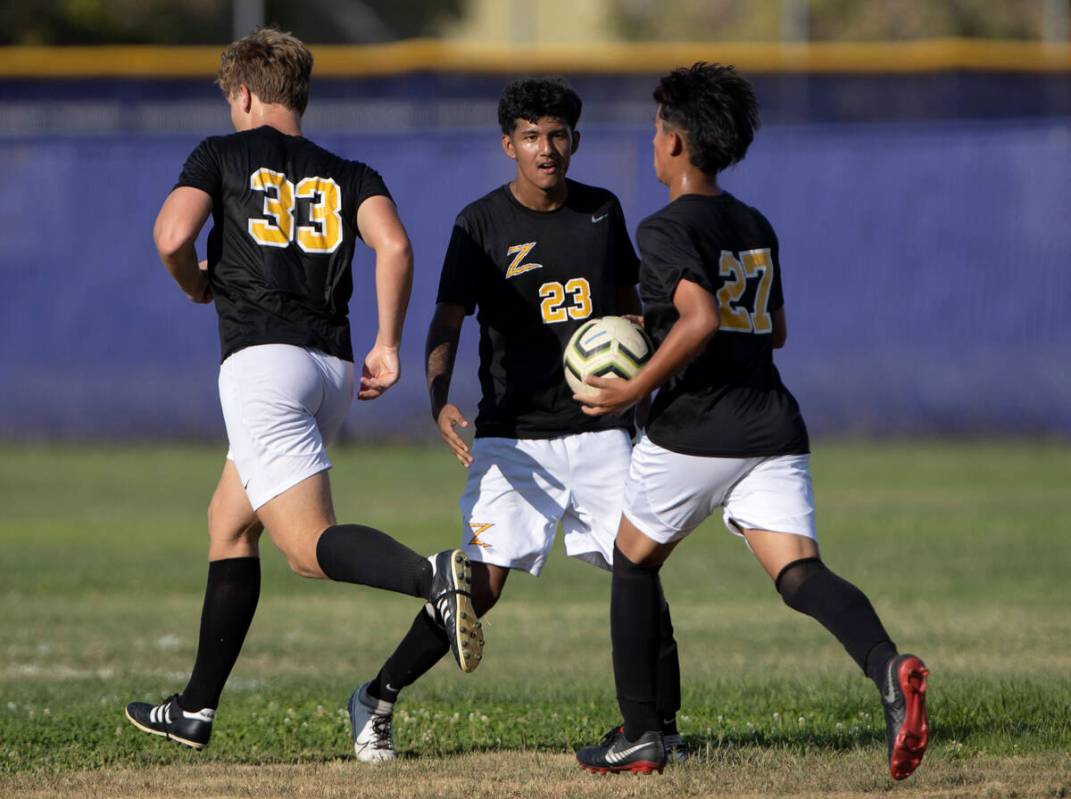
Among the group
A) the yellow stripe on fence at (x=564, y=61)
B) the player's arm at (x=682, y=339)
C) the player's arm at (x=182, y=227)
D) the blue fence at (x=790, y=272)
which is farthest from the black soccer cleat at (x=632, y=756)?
the yellow stripe on fence at (x=564, y=61)

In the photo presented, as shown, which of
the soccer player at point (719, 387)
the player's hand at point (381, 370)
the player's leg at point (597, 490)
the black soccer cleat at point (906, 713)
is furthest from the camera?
the player's leg at point (597, 490)

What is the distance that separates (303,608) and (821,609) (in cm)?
598

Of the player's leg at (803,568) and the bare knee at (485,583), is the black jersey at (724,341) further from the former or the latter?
the bare knee at (485,583)

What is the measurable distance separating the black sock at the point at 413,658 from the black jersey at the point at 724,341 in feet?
3.74

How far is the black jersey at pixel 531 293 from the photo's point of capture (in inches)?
239

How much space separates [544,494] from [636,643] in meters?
0.73

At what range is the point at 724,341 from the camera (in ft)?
17.2

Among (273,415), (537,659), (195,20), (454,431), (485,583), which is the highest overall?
(195,20)

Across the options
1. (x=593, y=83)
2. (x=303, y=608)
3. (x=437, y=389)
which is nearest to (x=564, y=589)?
(x=303, y=608)

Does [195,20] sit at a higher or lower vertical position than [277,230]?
higher

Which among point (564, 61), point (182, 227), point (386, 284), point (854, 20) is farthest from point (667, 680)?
point (854, 20)

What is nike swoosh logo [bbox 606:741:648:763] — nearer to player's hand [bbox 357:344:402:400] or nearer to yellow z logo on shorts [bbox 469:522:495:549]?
yellow z logo on shorts [bbox 469:522:495:549]

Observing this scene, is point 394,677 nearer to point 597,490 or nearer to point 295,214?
point 597,490

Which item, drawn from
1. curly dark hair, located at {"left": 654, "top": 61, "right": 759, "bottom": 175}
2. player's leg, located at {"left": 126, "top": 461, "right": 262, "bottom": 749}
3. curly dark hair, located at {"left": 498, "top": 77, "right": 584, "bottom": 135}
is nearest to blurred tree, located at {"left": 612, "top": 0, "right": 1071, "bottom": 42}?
curly dark hair, located at {"left": 498, "top": 77, "right": 584, "bottom": 135}
